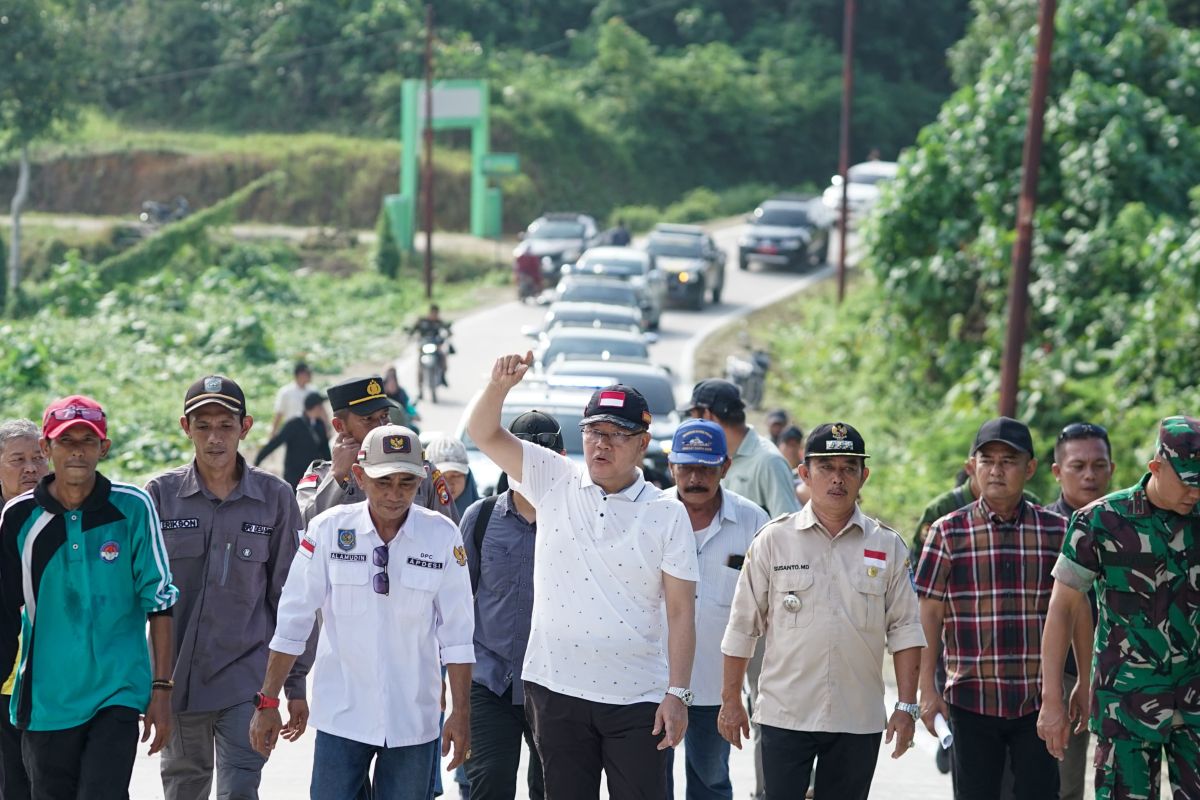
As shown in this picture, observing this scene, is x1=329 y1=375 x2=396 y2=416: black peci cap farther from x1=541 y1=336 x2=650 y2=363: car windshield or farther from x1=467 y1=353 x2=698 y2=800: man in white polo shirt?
x1=541 y1=336 x2=650 y2=363: car windshield

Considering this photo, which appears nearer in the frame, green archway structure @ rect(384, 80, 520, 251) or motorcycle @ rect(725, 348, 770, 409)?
motorcycle @ rect(725, 348, 770, 409)

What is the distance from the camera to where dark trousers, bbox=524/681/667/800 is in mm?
5934

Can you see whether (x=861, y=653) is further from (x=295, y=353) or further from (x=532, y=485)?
(x=295, y=353)

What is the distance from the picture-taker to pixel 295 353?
31.5 m

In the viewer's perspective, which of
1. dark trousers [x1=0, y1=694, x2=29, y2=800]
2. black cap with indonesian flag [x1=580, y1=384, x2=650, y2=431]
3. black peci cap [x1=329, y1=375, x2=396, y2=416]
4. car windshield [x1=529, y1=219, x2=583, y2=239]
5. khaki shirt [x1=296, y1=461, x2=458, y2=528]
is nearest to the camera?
black cap with indonesian flag [x1=580, y1=384, x2=650, y2=431]

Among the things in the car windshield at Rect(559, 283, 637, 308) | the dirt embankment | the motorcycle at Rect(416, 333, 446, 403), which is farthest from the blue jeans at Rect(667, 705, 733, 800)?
the dirt embankment

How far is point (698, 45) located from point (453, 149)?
16743 millimetres

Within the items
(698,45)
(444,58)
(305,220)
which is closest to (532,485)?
(305,220)

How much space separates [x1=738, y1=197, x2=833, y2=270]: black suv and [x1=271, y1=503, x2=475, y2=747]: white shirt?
3905cm

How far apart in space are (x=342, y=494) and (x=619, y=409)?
Result: 1830mm

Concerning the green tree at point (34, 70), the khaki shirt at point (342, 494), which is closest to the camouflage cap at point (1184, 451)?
the khaki shirt at point (342, 494)

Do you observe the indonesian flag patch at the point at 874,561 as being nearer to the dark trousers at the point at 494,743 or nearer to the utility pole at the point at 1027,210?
the dark trousers at the point at 494,743

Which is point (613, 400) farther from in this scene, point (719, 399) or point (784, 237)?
point (784, 237)

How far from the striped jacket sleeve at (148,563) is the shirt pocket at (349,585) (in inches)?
25.3
